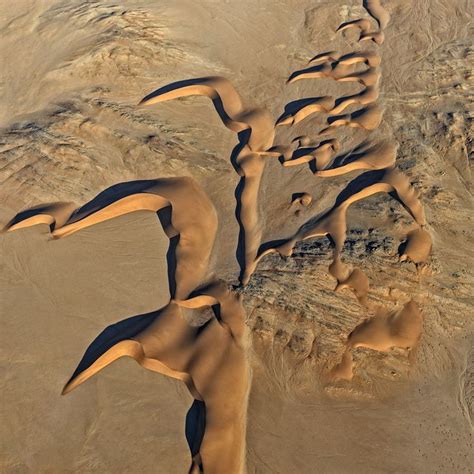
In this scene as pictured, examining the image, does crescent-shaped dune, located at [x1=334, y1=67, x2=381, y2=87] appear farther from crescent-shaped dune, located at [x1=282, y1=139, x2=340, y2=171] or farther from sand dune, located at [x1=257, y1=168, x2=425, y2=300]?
sand dune, located at [x1=257, y1=168, x2=425, y2=300]

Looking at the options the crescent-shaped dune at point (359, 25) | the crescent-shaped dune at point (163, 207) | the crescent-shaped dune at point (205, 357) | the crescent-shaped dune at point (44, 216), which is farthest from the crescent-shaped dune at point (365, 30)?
the crescent-shaped dune at point (44, 216)

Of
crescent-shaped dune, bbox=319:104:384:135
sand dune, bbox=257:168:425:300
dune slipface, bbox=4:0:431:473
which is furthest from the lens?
crescent-shaped dune, bbox=319:104:384:135

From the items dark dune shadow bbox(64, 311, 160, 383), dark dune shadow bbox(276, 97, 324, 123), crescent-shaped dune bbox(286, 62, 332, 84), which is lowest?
dark dune shadow bbox(64, 311, 160, 383)

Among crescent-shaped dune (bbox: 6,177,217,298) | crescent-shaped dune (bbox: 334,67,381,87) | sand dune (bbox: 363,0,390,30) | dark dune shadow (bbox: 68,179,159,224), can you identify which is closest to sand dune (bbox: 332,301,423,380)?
crescent-shaped dune (bbox: 6,177,217,298)

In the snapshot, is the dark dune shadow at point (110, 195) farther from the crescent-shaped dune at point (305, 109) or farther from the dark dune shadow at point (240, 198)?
the crescent-shaped dune at point (305, 109)

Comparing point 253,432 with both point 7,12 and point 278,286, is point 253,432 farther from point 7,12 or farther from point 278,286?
point 7,12

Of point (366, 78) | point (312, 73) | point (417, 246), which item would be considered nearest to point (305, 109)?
point (312, 73)
